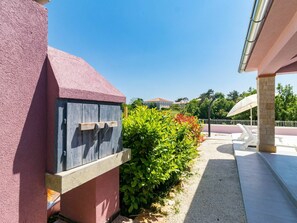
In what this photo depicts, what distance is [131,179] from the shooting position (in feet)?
11.9

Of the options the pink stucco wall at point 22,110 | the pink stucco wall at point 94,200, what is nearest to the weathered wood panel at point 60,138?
the pink stucco wall at point 22,110

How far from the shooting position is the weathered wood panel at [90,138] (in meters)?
2.38

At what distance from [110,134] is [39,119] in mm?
1138

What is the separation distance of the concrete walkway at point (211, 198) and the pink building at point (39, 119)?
7.78 feet

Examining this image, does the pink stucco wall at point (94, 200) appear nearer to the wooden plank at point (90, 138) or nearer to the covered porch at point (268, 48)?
the wooden plank at point (90, 138)

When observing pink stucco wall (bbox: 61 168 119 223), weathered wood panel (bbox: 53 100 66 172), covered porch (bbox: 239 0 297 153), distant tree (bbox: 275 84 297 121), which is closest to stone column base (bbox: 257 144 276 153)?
covered porch (bbox: 239 0 297 153)

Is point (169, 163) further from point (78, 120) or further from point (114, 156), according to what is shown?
point (78, 120)

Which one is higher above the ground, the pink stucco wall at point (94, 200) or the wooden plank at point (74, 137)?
the wooden plank at point (74, 137)

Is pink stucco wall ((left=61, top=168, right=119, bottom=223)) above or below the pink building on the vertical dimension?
below

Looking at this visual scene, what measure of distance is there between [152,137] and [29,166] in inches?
92.6

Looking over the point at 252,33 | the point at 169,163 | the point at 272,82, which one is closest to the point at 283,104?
the point at 272,82

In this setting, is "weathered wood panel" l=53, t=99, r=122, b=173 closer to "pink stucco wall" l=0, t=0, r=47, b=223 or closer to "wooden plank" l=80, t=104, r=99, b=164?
"wooden plank" l=80, t=104, r=99, b=164

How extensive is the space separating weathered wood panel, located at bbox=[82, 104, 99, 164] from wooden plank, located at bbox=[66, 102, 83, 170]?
2.8 inches

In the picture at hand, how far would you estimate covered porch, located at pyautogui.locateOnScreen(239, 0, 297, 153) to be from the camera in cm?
367
